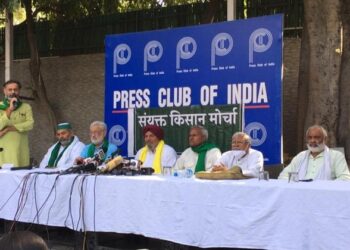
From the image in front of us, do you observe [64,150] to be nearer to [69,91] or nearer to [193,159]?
[193,159]

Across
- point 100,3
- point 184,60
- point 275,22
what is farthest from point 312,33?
point 100,3

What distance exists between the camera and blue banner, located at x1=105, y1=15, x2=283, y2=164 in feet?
20.6

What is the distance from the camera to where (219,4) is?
401 inches

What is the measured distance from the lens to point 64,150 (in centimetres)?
642

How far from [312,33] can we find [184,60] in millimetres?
1639

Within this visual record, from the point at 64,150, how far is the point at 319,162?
2871 mm

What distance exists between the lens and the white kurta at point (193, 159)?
5.95 meters

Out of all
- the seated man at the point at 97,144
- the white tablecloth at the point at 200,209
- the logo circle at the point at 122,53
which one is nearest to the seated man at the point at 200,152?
the seated man at the point at 97,144

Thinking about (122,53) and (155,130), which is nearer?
(155,130)

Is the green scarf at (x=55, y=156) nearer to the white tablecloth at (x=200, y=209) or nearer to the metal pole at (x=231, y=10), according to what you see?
the white tablecloth at (x=200, y=209)

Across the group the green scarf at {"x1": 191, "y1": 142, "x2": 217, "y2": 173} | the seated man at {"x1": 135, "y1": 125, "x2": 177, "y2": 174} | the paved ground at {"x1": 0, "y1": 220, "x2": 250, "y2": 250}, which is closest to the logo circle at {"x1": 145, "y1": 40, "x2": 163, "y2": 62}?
the seated man at {"x1": 135, "y1": 125, "x2": 177, "y2": 174}

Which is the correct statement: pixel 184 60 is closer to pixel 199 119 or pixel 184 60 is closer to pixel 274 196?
pixel 199 119

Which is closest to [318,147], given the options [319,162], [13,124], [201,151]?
[319,162]

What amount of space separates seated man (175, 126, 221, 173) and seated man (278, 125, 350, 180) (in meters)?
0.96
